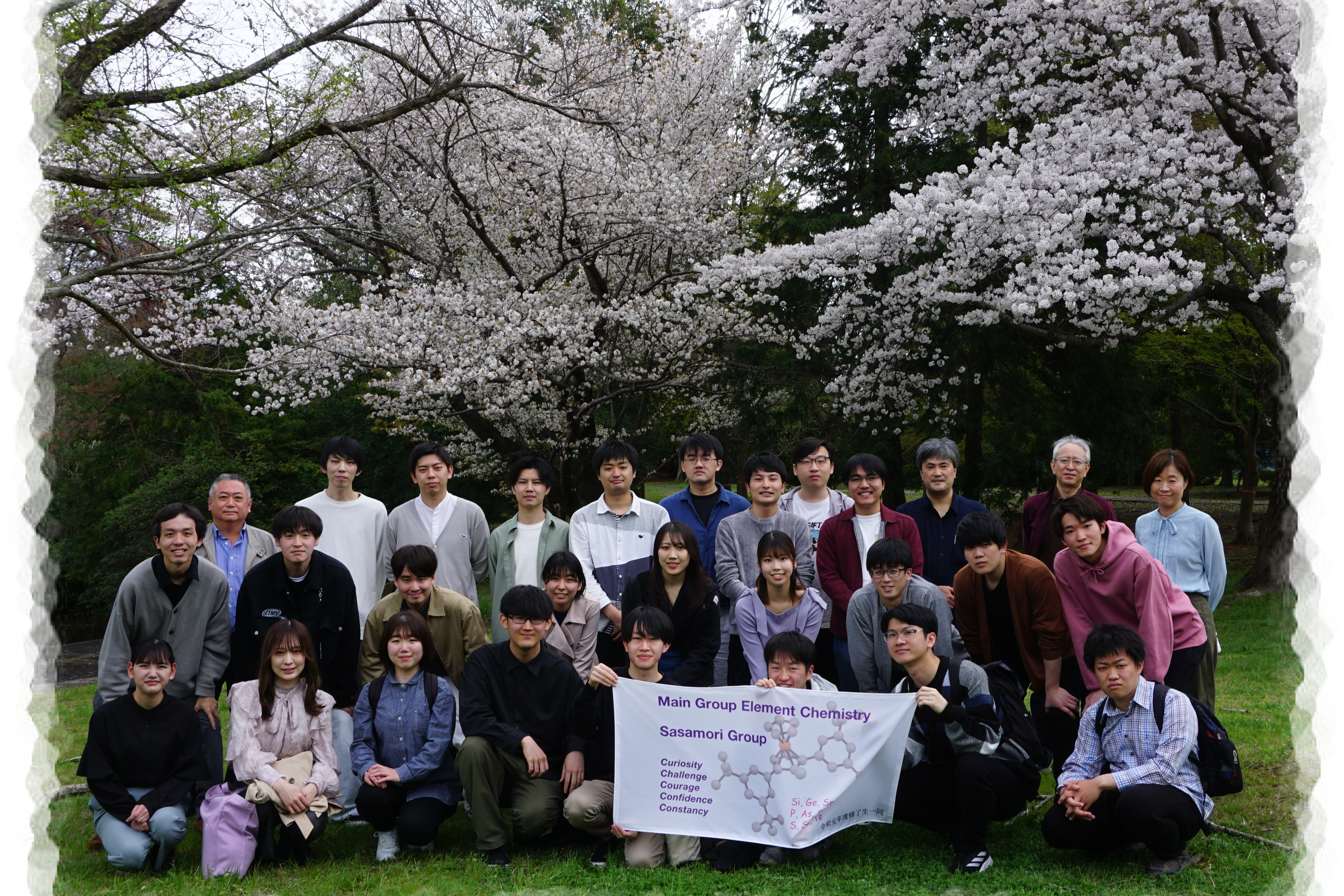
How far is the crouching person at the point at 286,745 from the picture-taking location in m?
4.57

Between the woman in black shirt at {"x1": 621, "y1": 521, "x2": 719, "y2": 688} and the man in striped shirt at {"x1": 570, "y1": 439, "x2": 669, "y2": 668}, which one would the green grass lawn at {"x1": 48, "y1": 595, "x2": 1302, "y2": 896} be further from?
the man in striped shirt at {"x1": 570, "y1": 439, "x2": 669, "y2": 668}

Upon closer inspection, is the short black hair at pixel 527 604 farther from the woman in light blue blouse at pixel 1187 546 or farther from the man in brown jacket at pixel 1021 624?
the woman in light blue blouse at pixel 1187 546

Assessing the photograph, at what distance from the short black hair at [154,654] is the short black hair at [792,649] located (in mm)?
3017

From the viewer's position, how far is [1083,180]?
9.84 m

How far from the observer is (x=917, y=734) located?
4652 millimetres

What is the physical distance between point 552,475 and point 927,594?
2.42 metres

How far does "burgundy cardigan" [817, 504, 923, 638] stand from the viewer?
534 centimetres

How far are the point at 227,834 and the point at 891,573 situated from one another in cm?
351

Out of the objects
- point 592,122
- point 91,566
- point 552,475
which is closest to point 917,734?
point 552,475

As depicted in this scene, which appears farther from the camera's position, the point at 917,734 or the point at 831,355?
the point at 831,355

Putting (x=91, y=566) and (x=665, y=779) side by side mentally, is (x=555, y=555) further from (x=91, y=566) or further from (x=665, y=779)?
(x=91, y=566)

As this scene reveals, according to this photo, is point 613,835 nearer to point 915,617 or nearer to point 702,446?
point 915,617

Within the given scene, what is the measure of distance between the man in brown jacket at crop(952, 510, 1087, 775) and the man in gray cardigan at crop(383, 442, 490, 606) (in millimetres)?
2950

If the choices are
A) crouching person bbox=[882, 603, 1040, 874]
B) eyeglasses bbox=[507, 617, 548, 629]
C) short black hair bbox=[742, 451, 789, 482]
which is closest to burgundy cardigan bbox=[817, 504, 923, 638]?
short black hair bbox=[742, 451, 789, 482]
